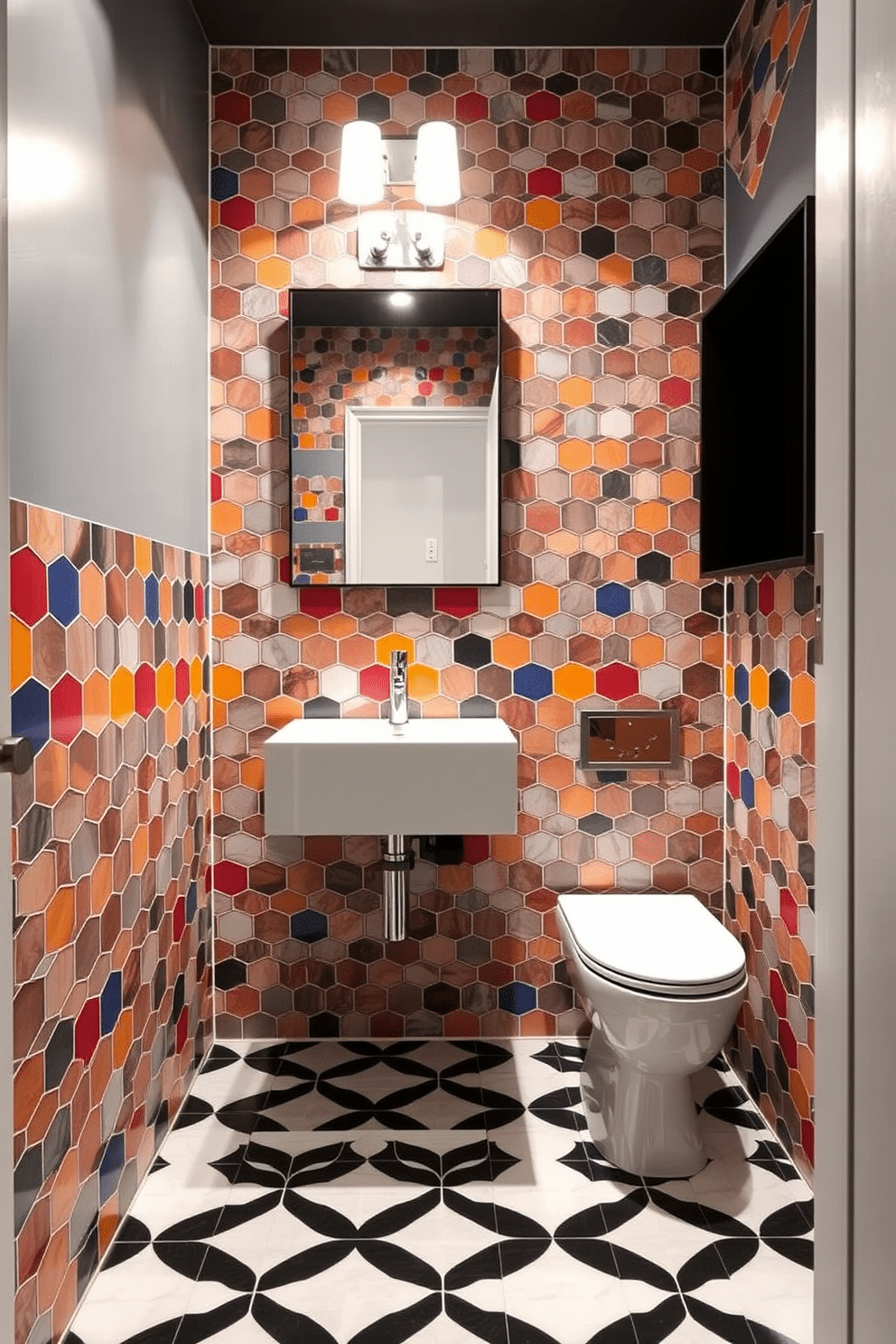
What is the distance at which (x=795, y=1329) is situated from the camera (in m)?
1.55

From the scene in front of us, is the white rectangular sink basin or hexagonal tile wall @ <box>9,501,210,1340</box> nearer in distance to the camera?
hexagonal tile wall @ <box>9,501,210,1340</box>

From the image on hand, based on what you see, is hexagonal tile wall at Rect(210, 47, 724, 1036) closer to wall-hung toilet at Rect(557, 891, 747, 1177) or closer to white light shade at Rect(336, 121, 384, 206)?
white light shade at Rect(336, 121, 384, 206)

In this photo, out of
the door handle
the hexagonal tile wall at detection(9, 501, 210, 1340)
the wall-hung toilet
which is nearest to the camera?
the door handle

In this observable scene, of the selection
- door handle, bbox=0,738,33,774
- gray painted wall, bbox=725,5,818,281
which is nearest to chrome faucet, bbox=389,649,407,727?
gray painted wall, bbox=725,5,818,281

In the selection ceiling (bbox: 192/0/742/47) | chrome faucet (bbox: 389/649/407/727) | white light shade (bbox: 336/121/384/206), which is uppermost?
ceiling (bbox: 192/0/742/47)

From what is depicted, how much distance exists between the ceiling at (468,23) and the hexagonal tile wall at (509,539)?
1.8 inches

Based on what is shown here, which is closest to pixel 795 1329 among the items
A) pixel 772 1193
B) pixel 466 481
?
pixel 772 1193

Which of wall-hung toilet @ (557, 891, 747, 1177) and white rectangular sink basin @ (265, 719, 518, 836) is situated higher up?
white rectangular sink basin @ (265, 719, 518, 836)

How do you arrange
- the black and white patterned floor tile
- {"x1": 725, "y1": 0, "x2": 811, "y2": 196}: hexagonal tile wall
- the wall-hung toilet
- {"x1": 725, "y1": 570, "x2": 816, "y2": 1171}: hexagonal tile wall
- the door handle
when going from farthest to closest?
{"x1": 725, "y1": 0, "x2": 811, "y2": 196}: hexagonal tile wall, {"x1": 725, "y1": 570, "x2": 816, "y2": 1171}: hexagonal tile wall, the wall-hung toilet, the black and white patterned floor tile, the door handle

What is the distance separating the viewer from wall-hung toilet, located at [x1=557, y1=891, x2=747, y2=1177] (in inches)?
74.0

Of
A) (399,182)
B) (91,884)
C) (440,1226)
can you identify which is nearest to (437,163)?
(399,182)

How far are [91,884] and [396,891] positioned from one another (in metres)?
0.91

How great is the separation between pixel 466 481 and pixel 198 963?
1.37 m

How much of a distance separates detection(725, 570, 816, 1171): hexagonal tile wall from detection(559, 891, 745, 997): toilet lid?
15cm
